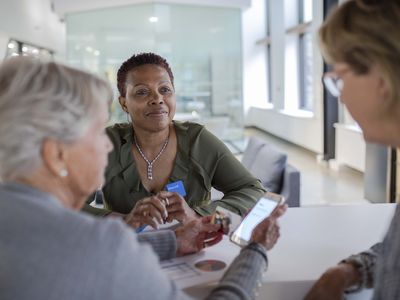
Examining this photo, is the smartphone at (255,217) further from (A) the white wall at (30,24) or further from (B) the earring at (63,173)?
(A) the white wall at (30,24)

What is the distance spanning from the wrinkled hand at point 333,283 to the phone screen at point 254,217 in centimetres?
24

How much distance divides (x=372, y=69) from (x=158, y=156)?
1.27 m

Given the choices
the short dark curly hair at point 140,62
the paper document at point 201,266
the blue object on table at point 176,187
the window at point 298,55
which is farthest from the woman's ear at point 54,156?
the window at point 298,55

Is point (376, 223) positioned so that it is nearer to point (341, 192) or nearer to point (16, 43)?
point (341, 192)

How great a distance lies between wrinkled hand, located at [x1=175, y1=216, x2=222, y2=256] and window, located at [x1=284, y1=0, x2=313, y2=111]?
9.19 metres

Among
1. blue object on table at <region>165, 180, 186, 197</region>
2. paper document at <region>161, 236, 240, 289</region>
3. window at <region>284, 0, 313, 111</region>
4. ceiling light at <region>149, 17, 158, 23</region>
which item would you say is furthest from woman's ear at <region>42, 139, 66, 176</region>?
window at <region>284, 0, 313, 111</region>

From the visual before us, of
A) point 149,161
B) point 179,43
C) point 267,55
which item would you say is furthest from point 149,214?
point 267,55

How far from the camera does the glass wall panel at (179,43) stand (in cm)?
859

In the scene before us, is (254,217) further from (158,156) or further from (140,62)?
(140,62)

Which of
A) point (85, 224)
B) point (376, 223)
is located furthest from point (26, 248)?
point (376, 223)

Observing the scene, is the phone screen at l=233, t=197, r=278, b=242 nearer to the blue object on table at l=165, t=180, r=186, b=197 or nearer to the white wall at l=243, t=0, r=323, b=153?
the blue object on table at l=165, t=180, r=186, b=197

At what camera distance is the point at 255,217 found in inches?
53.3

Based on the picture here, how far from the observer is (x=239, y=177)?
6.90 ft

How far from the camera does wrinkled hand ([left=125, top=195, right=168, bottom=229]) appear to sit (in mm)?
1583
